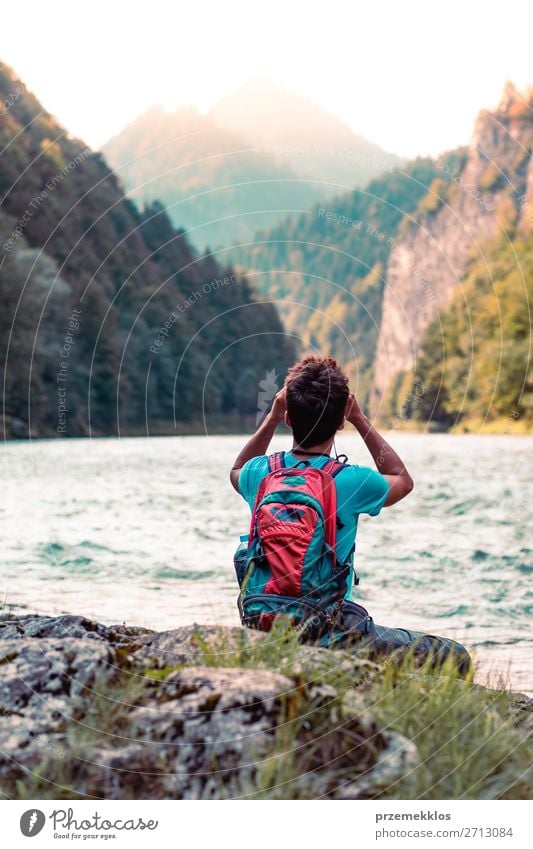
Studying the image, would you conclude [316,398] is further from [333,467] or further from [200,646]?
→ [200,646]

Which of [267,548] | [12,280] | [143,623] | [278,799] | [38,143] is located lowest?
[143,623]

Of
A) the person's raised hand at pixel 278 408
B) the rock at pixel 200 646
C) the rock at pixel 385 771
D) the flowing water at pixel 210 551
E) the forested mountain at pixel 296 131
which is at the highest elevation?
the forested mountain at pixel 296 131

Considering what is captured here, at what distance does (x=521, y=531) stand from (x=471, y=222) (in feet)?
293

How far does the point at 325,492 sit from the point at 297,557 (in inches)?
13.0

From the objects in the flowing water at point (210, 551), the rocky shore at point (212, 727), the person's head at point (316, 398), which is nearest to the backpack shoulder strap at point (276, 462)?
the person's head at point (316, 398)

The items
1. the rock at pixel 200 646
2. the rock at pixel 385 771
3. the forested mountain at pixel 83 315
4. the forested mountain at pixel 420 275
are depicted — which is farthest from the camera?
the forested mountain at pixel 83 315

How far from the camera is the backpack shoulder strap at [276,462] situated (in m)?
4.73

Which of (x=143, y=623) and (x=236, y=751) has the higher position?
(x=236, y=751)

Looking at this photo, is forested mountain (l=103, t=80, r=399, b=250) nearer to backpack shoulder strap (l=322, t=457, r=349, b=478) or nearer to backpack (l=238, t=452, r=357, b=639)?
backpack shoulder strap (l=322, t=457, r=349, b=478)

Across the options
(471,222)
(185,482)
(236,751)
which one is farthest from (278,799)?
(471,222)

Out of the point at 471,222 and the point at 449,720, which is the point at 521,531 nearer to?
the point at 449,720

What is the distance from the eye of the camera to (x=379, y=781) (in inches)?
128

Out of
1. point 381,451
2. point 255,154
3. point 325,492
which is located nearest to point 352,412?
point 381,451

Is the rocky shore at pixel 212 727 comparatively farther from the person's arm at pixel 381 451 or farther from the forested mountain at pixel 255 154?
the forested mountain at pixel 255 154
